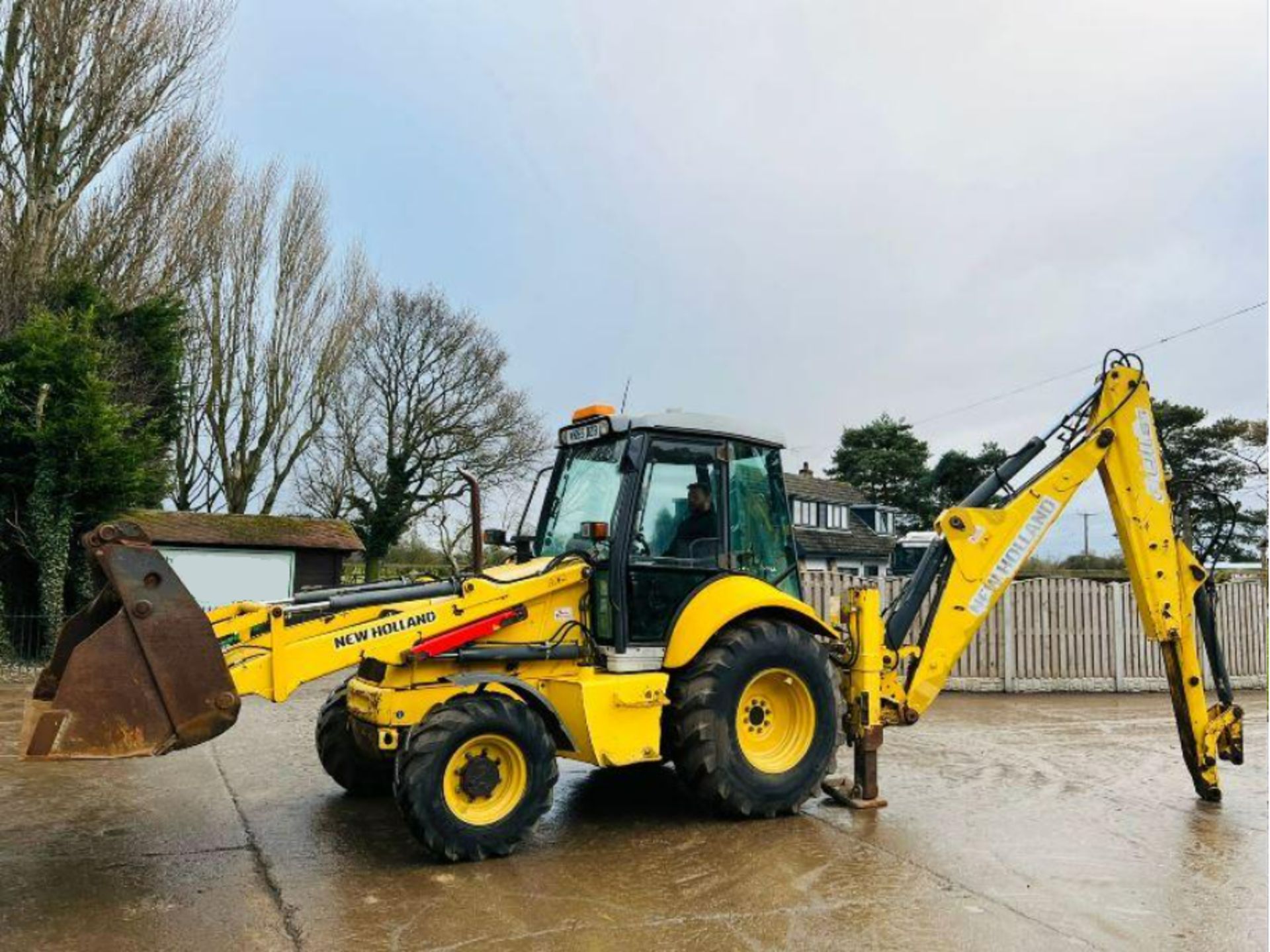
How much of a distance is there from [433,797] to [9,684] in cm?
1180

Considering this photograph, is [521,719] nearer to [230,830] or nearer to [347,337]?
[230,830]

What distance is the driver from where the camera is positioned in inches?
260

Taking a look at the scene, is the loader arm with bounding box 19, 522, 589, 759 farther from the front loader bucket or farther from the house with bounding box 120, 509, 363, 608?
the house with bounding box 120, 509, 363, 608

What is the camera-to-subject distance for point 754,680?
6363 mm

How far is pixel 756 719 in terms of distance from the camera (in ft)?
21.3

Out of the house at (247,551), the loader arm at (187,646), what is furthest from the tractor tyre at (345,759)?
the house at (247,551)

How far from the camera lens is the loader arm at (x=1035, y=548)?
273 inches

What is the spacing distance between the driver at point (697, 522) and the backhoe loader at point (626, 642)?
0.02 metres

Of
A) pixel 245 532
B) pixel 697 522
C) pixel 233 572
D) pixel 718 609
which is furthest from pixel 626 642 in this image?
pixel 245 532

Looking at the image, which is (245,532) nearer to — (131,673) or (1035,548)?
(131,673)

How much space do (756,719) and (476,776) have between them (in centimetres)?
196

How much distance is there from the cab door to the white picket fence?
719 centimetres

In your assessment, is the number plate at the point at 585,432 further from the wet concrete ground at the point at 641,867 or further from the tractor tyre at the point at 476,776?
the wet concrete ground at the point at 641,867

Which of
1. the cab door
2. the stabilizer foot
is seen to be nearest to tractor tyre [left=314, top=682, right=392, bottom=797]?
the cab door
